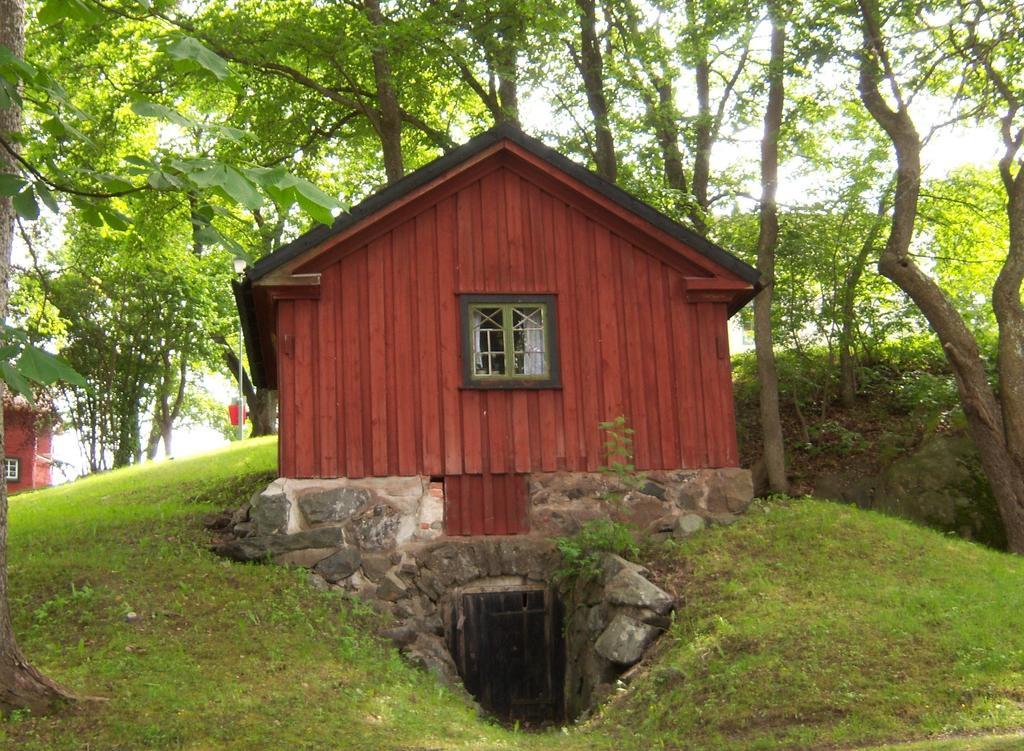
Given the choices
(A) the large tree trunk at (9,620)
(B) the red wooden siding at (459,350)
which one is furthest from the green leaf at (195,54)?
(B) the red wooden siding at (459,350)

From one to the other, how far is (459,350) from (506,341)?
0.64 m

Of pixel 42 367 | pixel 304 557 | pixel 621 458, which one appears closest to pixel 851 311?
pixel 621 458

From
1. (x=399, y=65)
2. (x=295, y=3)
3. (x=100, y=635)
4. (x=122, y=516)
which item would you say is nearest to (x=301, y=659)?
(x=100, y=635)

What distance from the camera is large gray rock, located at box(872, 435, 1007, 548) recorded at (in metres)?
14.9

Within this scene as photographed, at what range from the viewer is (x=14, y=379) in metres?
4.60

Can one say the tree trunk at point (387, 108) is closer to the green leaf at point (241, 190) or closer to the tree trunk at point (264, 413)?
the tree trunk at point (264, 413)

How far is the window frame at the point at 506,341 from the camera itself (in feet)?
42.3

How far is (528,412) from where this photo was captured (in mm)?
12961

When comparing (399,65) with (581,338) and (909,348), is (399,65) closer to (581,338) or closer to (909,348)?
(581,338)

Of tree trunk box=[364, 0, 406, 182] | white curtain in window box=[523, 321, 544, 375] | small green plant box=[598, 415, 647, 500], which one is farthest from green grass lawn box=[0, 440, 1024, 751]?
tree trunk box=[364, 0, 406, 182]

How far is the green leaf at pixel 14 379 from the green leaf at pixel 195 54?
5.29 feet

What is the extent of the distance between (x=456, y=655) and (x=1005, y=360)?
8772 millimetres

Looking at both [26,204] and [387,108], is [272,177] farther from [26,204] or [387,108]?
[387,108]

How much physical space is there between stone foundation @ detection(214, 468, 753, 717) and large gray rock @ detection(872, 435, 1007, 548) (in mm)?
3935
